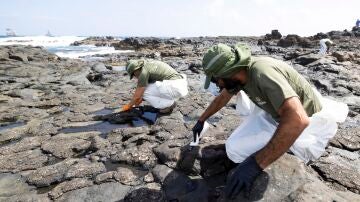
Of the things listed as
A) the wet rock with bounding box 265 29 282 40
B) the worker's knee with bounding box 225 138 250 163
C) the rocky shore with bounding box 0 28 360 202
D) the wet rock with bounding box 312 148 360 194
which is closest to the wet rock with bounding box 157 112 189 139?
the rocky shore with bounding box 0 28 360 202

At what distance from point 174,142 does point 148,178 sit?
0.78 meters

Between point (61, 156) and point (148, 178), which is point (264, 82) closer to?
point (148, 178)

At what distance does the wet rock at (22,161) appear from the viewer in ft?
14.2

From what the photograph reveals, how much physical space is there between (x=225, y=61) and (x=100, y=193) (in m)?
2.03

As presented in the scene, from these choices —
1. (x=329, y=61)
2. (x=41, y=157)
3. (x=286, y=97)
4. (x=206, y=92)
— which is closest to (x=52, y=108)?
(x=41, y=157)

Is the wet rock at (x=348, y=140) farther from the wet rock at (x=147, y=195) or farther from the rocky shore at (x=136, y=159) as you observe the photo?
the wet rock at (x=147, y=195)

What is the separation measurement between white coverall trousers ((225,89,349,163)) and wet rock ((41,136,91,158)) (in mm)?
2585

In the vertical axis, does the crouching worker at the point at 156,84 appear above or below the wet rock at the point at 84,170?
above

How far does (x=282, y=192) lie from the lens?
8.79 feet

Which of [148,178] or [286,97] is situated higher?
[286,97]

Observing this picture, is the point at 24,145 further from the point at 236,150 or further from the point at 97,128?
the point at 236,150

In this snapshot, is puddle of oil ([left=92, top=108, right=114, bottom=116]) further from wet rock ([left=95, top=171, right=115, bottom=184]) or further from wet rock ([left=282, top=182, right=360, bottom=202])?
wet rock ([left=282, top=182, right=360, bottom=202])

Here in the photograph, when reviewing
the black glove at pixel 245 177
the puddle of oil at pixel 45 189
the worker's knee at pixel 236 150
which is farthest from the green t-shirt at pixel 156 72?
the black glove at pixel 245 177

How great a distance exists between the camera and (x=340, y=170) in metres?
3.49
